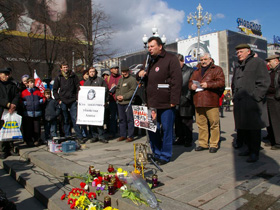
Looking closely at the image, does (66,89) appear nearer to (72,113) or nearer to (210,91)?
(72,113)

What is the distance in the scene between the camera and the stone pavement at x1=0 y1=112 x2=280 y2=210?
8.66 ft

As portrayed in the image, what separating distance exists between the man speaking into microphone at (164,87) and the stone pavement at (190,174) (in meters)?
0.39

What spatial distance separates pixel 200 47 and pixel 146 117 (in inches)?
1886

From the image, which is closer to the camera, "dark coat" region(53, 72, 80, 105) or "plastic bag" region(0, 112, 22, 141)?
"plastic bag" region(0, 112, 22, 141)

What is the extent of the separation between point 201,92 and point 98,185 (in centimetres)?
281

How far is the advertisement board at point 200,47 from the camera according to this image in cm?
4703

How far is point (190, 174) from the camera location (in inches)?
139

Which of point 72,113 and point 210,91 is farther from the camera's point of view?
point 72,113

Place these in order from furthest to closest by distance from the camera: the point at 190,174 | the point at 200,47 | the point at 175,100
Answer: the point at 200,47
the point at 175,100
the point at 190,174

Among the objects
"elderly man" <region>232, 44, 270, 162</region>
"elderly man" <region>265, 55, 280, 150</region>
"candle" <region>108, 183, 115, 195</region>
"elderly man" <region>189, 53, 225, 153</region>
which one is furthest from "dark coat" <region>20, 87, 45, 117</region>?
"elderly man" <region>265, 55, 280, 150</region>

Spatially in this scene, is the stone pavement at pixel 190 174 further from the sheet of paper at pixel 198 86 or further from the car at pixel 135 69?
the car at pixel 135 69

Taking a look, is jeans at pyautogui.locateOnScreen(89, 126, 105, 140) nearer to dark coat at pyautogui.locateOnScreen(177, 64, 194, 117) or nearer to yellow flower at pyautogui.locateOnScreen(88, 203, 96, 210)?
dark coat at pyautogui.locateOnScreen(177, 64, 194, 117)

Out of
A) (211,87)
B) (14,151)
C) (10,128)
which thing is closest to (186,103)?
(211,87)

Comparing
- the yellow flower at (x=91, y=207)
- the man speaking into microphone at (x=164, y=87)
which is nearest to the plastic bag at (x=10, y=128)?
the man speaking into microphone at (x=164, y=87)
